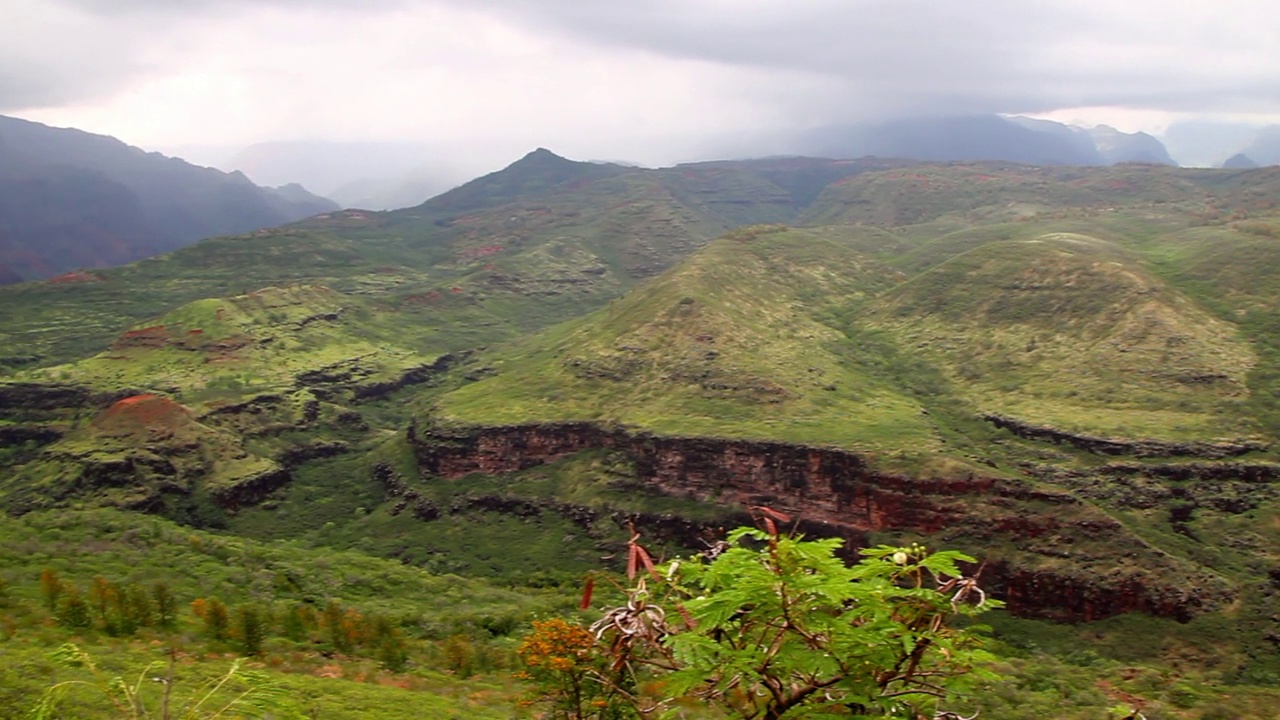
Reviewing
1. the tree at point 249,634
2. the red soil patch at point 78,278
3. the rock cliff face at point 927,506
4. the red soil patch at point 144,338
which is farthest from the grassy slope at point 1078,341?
the red soil patch at point 78,278

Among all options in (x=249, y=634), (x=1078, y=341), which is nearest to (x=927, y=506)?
(x=1078, y=341)

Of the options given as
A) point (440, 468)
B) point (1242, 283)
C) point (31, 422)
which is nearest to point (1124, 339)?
point (1242, 283)

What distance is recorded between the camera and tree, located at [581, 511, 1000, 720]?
9.02 meters

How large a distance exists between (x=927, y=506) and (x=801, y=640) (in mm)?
65049

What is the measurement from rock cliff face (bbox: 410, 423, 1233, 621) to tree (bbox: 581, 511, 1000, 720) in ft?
197

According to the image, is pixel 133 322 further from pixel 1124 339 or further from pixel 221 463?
pixel 1124 339

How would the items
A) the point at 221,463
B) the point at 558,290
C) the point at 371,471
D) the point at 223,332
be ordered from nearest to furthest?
the point at 221,463
the point at 371,471
the point at 223,332
the point at 558,290

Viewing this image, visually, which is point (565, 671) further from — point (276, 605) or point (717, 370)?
point (717, 370)

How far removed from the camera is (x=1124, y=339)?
86250mm

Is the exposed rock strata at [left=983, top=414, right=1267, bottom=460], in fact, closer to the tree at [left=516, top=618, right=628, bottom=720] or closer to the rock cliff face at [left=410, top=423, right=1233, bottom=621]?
the rock cliff face at [left=410, top=423, right=1233, bottom=621]

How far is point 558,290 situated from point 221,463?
352ft

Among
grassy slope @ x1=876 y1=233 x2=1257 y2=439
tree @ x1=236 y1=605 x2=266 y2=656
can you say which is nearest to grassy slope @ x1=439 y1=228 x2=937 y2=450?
grassy slope @ x1=876 y1=233 x2=1257 y2=439

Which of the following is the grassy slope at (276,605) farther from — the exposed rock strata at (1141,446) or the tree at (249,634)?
the exposed rock strata at (1141,446)

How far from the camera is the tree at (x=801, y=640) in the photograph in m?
9.02
